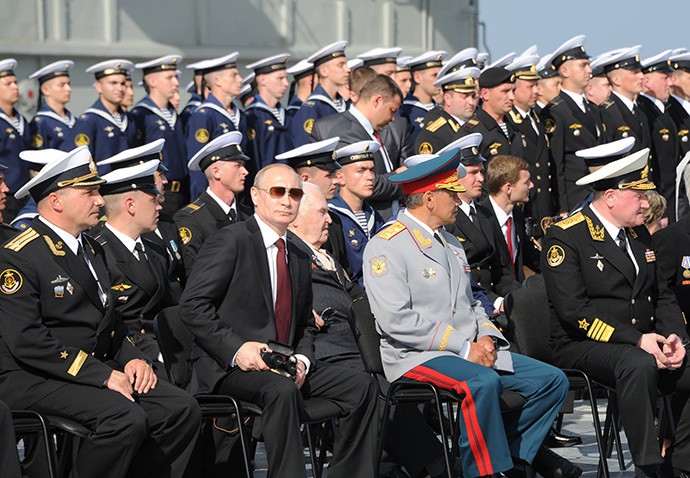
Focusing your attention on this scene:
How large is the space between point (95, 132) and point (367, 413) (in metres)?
5.72

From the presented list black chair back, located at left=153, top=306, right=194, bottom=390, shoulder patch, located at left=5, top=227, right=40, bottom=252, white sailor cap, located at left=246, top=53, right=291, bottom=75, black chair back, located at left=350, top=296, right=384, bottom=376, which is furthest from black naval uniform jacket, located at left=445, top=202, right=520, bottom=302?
white sailor cap, located at left=246, top=53, right=291, bottom=75

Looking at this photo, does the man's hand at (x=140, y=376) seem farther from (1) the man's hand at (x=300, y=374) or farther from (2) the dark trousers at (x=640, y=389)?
(2) the dark trousers at (x=640, y=389)

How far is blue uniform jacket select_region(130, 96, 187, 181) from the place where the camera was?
12.3 m

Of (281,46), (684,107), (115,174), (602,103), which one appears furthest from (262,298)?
(281,46)

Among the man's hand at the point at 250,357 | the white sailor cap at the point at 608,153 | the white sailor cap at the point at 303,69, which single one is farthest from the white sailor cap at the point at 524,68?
the man's hand at the point at 250,357

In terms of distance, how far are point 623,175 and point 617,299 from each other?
0.66m

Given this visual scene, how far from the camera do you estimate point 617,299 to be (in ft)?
25.8

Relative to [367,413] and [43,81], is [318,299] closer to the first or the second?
[367,413]

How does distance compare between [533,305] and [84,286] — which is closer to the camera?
[84,286]

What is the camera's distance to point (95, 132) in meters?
12.2

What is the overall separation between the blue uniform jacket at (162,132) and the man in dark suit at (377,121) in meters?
2.29

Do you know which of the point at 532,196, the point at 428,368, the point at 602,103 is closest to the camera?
the point at 428,368

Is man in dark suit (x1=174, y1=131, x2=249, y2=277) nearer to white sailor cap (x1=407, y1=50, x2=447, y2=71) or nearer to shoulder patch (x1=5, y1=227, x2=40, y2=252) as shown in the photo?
shoulder patch (x1=5, y1=227, x2=40, y2=252)

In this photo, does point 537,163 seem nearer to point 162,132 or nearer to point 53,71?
point 162,132
